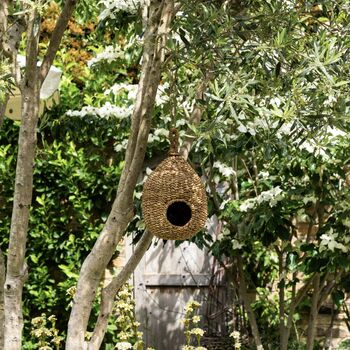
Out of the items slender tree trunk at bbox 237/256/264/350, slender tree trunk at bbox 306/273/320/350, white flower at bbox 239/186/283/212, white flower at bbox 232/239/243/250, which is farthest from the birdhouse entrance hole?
slender tree trunk at bbox 306/273/320/350

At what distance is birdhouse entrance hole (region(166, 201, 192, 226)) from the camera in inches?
186

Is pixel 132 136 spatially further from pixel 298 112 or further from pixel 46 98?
pixel 46 98

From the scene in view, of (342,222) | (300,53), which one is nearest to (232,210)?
(342,222)

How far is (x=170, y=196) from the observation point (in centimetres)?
461

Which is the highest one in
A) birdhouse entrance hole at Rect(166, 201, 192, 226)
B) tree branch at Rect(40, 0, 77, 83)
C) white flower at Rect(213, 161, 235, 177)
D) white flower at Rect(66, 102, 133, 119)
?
white flower at Rect(66, 102, 133, 119)

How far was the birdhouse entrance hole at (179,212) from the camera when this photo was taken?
15.5ft

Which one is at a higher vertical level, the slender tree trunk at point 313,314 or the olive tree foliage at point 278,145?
the olive tree foliage at point 278,145

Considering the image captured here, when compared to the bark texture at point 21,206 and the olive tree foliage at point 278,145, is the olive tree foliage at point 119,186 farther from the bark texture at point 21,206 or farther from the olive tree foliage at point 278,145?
the olive tree foliage at point 278,145

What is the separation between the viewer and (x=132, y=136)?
4617 millimetres

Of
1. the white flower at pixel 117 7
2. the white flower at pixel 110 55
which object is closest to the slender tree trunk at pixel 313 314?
the white flower at pixel 110 55

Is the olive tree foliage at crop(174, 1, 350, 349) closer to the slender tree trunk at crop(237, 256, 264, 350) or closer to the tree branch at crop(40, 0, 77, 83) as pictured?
the slender tree trunk at crop(237, 256, 264, 350)

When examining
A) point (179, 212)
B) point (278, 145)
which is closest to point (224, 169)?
point (278, 145)

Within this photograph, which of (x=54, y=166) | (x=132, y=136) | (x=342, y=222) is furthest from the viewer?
(x=54, y=166)

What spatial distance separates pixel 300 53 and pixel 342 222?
6.70 ft
